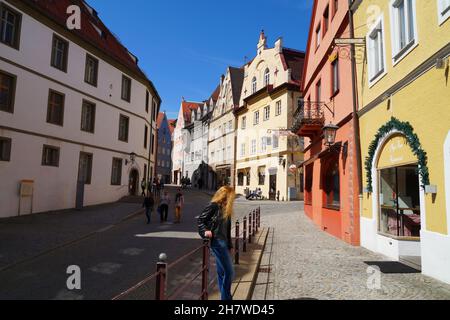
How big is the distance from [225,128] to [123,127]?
21945 mm

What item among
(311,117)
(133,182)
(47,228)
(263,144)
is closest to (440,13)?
(311,117)

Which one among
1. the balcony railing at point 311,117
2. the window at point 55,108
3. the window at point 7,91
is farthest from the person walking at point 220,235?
the window at point 55,108

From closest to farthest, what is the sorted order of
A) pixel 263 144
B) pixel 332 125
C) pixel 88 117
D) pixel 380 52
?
pixel 380 52, pixel 332 125, pixel 88 117, pixel 263 144

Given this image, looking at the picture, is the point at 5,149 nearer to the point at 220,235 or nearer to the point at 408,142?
the point at 220,235

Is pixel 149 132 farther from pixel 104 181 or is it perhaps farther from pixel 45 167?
pixel 45 167

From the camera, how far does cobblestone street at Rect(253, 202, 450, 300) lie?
6.26 metres

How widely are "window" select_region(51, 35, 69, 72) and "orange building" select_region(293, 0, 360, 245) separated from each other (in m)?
12.8

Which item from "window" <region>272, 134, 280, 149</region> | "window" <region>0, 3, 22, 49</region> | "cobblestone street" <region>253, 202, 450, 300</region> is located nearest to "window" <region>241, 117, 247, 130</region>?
"window" <region>272, 134, 280, 149</region>

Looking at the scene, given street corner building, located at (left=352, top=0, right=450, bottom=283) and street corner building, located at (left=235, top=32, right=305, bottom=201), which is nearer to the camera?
street corner building, located at (left=352, top=0, right=450, bottom=283)

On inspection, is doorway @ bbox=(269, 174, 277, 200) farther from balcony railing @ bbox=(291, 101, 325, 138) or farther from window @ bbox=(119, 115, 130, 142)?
balcony railing @ bbox=(291, 101, 325, 138)

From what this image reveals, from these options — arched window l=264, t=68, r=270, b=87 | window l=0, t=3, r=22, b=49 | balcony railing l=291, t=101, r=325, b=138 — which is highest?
arched window l=264, t=68, r=270, b=87

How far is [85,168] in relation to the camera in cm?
2234

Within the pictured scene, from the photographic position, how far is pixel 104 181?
78.8 ft

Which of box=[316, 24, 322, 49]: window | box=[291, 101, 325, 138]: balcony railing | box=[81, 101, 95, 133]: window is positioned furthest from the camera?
box=[81, 101, 95, 133]: window
